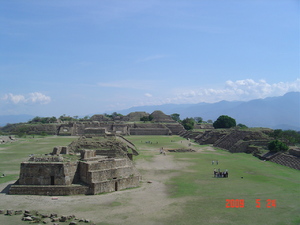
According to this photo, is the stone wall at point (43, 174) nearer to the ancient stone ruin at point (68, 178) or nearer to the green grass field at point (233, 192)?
the ancient stone ruin at point (68, 178)

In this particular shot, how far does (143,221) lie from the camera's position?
11977 millimetres

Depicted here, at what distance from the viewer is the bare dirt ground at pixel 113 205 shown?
12453 mm

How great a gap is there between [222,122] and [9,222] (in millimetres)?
71292

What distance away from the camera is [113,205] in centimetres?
1423

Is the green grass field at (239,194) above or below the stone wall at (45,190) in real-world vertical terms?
below

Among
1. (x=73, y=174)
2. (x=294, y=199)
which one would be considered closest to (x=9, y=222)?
(x=73, y=174)

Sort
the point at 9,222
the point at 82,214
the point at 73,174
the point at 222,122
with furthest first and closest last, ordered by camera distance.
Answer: the point at 222,122 → the point at 73,174 → the point at 82,214 → the point at 9,222

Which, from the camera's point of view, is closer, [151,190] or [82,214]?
[82,214]

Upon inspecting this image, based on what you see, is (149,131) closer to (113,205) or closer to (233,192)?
(233,192)

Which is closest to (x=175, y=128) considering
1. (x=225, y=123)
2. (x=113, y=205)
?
(x=225, y=123)

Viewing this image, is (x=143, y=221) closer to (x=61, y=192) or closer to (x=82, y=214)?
(x=82, y=214)
